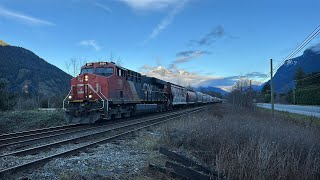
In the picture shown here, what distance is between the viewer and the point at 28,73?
10681cm

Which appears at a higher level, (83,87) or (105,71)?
(105,71)

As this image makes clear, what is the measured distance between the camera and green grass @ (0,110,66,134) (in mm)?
20078

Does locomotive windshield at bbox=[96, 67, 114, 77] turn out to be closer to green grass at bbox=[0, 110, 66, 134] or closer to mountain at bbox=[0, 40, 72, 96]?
green grass at bbox=[0, 110, 66, 134]

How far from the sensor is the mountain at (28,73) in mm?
99688

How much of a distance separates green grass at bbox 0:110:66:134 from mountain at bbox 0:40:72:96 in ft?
229

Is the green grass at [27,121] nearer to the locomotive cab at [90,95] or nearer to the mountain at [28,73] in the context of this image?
the locomotive cab at [90,95]

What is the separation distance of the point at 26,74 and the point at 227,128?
10546 centimetres

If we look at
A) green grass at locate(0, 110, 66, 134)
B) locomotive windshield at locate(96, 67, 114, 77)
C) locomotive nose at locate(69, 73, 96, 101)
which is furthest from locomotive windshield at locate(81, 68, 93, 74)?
green grass at locate(0, 110, 66, 134)

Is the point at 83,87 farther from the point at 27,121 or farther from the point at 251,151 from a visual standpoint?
the point at 251,151

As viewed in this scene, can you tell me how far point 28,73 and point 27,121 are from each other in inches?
3633

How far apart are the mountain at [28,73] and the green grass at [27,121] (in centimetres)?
6982

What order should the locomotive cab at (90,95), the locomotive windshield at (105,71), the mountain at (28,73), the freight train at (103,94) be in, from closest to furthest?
the locomotive cab at (90,95)
the freight train at (103,94)
the locomotive windshield at (105,71)
the mountain at (28,73)

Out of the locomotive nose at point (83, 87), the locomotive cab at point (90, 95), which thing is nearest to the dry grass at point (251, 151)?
the locomotive cab at point (90, 95)

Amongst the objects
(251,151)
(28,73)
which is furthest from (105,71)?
(28,73)
